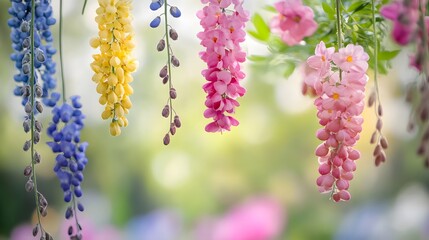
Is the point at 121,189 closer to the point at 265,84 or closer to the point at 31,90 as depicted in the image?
the point at 265,84

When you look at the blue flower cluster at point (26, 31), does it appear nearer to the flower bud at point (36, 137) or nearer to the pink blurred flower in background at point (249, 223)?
the flower bud at point (36, 137)

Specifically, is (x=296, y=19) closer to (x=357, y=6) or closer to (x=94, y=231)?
(x=357, y=6)

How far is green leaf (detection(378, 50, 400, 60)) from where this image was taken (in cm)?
99

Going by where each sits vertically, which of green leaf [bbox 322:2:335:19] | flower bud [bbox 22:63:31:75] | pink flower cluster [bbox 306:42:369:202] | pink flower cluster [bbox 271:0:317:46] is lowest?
flower bud [bbox 22:63:31:75]

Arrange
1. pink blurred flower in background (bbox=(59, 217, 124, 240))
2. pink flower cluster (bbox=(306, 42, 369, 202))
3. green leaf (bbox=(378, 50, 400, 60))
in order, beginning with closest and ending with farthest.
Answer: pink flower cluster (bbox=(306, 42, 369, 202)) → green leaf (bbox=(378, 50, 400, 60)) → pink blurred flower in background (bbox=(59, 217, 124, 240))

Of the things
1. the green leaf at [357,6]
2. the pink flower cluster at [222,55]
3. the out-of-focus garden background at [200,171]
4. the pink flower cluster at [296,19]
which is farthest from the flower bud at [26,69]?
the out-of-focus garden background at [200,171]

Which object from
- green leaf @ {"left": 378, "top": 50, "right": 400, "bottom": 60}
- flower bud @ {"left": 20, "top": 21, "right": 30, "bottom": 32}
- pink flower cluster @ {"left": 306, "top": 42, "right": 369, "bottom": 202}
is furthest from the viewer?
green leaf @ {"left": 378, "top": 50, "right": 400, "bottom": 60}

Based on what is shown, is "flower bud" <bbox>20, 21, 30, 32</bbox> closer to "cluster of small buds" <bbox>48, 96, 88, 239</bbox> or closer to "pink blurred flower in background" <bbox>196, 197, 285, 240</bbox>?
"cluster of small buds" <bbox>48, 96, 88, 239</bbox>

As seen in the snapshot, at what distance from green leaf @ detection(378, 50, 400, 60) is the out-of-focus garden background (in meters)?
1.35

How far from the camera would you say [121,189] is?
7.87 feet

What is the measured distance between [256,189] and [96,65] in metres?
1.59

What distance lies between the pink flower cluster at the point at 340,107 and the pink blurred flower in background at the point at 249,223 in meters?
1.53

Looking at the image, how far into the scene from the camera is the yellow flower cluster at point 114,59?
864 millimetres

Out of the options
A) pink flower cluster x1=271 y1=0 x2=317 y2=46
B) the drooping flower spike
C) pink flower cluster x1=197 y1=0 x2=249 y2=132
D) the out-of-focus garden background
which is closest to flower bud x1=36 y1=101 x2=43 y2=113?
the drooping flower spike
